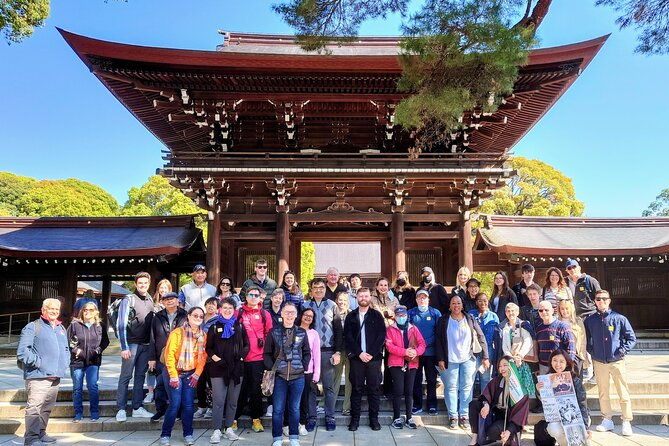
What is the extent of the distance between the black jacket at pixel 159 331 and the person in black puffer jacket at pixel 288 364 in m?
1.27

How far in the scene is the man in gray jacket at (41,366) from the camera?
18.3 feet

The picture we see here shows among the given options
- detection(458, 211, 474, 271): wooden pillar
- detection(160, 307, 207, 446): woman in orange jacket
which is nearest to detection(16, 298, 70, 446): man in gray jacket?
detection(160, 307, 207, 446): woman in orange jacket

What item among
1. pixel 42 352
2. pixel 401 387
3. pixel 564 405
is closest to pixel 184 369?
pixel 42 352

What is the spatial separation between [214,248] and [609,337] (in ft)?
26.6

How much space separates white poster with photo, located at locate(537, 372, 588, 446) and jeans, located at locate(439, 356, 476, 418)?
1.06 m

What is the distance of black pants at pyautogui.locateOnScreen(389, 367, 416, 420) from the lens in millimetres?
6211

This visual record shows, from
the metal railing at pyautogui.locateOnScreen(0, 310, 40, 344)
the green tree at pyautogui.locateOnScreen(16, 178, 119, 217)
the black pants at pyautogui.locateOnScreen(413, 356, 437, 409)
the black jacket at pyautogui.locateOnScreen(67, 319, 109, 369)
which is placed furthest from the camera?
the green tree at pyautogui.locateOnScreen(16, 178, 119, 217)

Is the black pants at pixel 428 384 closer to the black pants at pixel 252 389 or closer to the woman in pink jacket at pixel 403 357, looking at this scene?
the woman in pink jacket at pixel 403 357

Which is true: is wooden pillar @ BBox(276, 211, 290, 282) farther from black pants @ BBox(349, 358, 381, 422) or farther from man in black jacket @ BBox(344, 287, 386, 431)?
black pants @ BBox(349, 358, 381, 422)

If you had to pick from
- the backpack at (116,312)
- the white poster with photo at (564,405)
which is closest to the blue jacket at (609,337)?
the white poster with photo at (564,405)

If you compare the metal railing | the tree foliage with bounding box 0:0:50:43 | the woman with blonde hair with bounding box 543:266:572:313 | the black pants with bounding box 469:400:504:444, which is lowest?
the black pants with bounding box 469:400:504:444

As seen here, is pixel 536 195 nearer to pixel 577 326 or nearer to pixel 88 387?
pixel 577 326

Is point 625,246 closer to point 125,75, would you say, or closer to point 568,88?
point 568,88

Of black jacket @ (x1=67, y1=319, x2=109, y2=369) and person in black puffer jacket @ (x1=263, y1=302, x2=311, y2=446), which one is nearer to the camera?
person in black puffer jacket @ (x1=263, y1=302, x2=311, y2=446)
